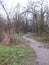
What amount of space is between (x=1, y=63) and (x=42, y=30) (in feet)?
117

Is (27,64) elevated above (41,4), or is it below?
below

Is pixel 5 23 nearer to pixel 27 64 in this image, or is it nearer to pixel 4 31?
pixel 4 31

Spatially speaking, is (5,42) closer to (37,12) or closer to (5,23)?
(5,23)

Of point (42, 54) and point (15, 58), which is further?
point (42, 54)

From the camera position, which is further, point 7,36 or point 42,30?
point 42,30

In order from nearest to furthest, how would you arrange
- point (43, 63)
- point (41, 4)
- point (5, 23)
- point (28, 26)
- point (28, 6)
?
point (43, 63)
point (5, 23)
point (41, 4)
point (28, 6)
point (28, 26)

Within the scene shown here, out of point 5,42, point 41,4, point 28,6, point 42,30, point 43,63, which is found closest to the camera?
point 43,63

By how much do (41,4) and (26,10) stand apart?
7.51 meters

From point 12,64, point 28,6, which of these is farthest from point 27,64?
point 28,6

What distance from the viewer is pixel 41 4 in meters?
47.8

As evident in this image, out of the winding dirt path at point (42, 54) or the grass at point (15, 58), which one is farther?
the winding dirt path at point (42, 54)

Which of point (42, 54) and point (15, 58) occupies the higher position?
point (15, 58)

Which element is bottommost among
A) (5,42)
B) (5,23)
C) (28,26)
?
(28,26)

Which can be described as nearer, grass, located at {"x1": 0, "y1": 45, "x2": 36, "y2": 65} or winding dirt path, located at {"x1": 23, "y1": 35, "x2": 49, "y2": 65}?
grass, located at {"x1": 0, "y1": 45, "x2": 36, "y2": 65}
